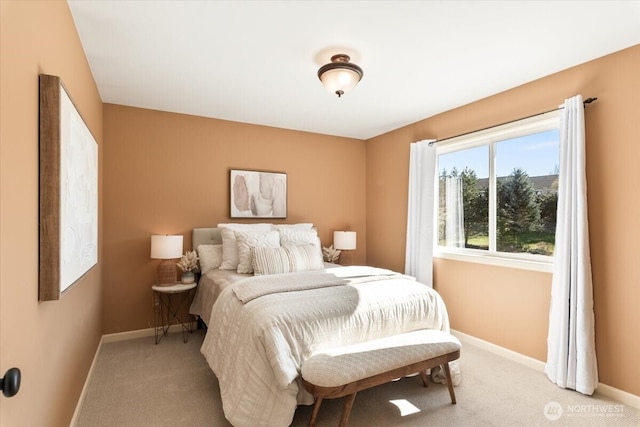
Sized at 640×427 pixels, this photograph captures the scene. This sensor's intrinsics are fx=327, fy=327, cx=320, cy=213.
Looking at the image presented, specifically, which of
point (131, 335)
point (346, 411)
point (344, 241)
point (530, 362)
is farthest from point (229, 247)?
point (530, 362)

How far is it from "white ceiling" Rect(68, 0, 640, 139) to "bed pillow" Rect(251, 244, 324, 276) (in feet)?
5.00

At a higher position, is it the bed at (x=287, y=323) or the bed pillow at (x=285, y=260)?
the bed pillow at (x=285, y=260)

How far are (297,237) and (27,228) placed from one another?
2682 mm

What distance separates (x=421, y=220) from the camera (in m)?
3.81

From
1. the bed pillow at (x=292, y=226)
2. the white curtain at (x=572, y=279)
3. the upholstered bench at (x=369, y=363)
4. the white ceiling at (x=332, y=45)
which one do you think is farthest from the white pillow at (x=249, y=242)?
the white curtain at (x=572, y=279)

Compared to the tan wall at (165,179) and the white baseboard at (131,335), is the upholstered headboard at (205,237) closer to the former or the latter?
the tan wall at (165,179)

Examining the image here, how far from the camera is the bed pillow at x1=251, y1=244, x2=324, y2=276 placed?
122 inches

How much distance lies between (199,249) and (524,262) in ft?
10.5

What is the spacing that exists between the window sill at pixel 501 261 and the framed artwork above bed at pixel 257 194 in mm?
2036

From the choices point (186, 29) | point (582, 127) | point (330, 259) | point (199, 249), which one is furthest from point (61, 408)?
point (582, 127)

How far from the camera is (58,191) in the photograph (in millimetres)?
1408

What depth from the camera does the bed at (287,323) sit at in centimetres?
187

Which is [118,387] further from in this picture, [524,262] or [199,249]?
[524,262]

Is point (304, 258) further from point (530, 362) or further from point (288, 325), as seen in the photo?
point (530, 362)
